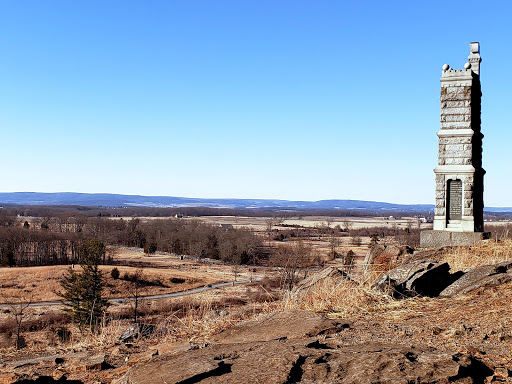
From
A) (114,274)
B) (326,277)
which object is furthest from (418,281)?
(114,274)

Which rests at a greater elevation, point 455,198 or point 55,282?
point 455,198

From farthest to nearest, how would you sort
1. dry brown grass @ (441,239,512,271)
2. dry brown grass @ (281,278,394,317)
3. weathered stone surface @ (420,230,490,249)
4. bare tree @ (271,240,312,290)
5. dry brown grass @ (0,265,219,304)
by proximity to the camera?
dry brown grass @ (0,265,219,304), weathered stone surface @ (420,230,490,249), dry brown grass @ (441,239,512,271), bare tree @ (271,240,312,290), dry brown grass @ (281,278,394,317)

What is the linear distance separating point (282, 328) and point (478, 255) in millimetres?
8324

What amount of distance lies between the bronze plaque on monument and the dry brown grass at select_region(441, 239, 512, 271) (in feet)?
9.33

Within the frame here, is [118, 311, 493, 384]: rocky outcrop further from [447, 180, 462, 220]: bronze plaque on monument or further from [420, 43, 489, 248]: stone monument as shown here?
[447, 180, 462, 220]: bronze plaque on monument

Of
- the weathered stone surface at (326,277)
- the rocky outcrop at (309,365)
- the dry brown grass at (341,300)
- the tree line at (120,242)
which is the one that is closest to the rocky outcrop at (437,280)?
the dry brown grass at (341,300)

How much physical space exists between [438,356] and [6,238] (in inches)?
4129

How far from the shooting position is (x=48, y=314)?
50750mm

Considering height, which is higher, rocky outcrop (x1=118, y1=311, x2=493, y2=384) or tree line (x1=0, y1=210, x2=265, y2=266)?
rocky outcrop (x1=118, y1=311, x2=493, y2=384)

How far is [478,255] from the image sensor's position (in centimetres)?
1245

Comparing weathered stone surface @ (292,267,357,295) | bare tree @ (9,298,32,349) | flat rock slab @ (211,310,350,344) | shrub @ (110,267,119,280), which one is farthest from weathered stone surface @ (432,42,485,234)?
shrub @ (110,267,119,280)

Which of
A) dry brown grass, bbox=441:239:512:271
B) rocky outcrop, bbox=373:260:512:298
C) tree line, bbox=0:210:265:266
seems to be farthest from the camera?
tree line, bbox=0:210:265:266

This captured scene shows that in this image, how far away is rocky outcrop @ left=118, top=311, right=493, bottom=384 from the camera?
391cm

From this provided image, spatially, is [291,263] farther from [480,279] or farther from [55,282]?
[480,279]
